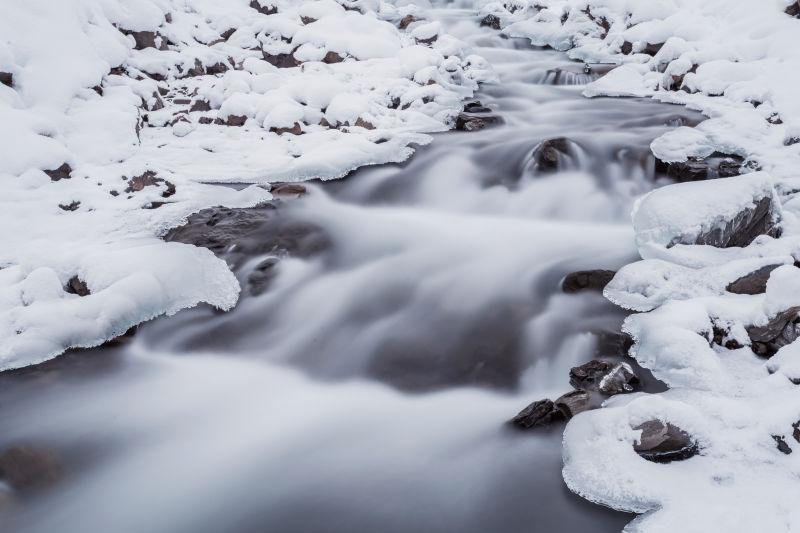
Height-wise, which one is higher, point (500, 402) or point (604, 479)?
point (604, 479)

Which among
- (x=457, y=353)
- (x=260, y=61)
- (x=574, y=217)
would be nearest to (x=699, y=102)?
(x=574, y=217)

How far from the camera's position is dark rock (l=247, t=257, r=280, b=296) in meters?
4.76

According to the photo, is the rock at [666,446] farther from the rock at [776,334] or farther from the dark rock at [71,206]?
the dark rock at [71,206]

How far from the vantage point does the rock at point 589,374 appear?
3.44 meters

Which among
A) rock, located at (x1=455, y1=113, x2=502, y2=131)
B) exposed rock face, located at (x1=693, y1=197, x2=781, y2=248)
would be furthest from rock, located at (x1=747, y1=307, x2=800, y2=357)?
rock, located at (x1=455, y1=113, x2=502, y2=131)

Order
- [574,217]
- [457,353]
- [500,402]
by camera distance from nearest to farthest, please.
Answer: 1. [500,402]
2. [457,353]
3. [574,217]

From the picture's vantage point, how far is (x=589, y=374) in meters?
3.49

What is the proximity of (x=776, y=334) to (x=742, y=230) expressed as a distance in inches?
46.1

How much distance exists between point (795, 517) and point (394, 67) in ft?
27.3

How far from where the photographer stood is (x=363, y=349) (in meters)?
4.22

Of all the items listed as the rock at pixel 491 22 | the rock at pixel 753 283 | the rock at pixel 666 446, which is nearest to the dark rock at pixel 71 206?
the rock at pixel 666 446

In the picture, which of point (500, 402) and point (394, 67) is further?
point (394, 67)

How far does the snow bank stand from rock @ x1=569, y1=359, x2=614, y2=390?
2.73 metres

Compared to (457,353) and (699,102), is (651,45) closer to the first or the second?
(699,102)
